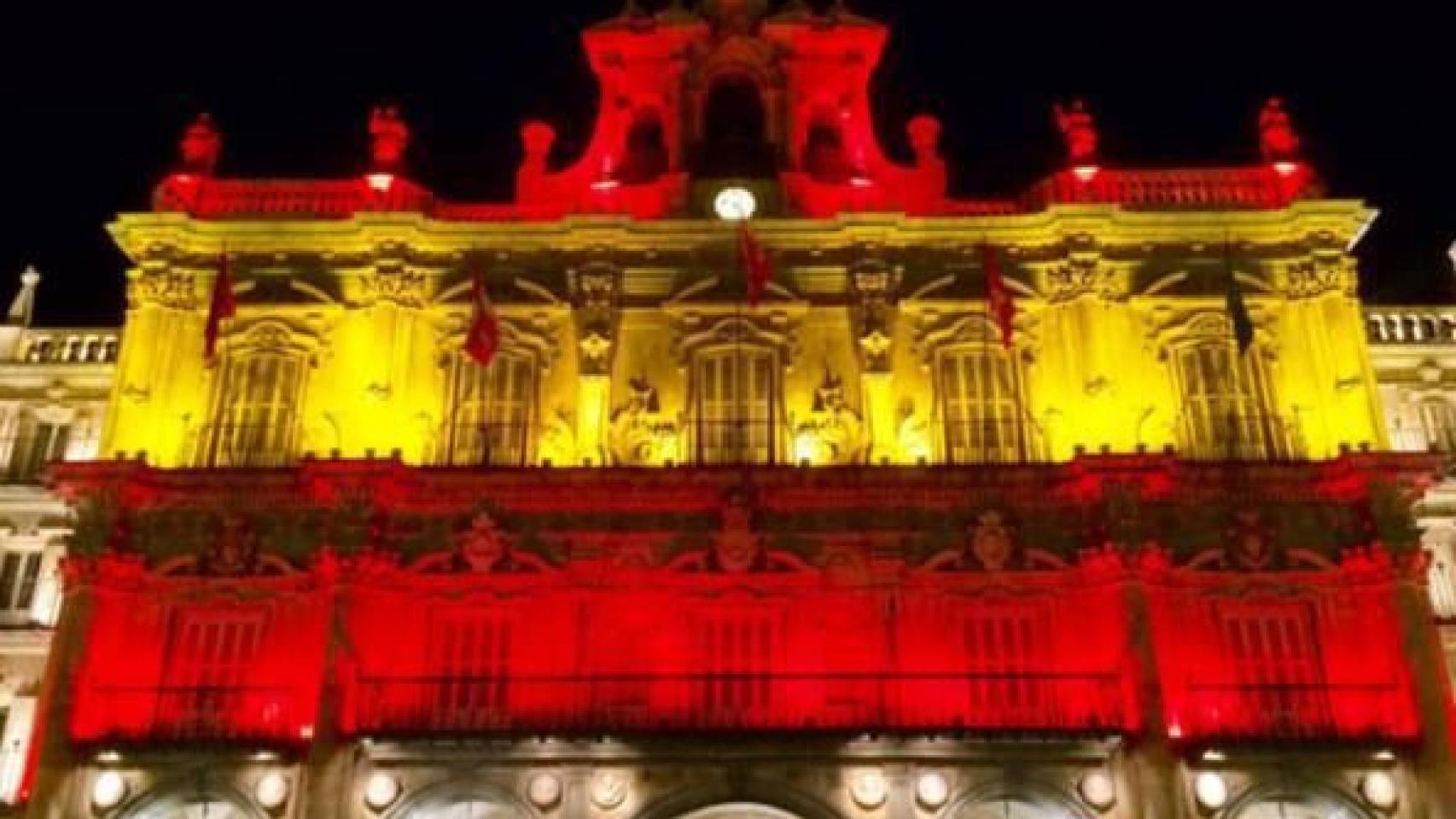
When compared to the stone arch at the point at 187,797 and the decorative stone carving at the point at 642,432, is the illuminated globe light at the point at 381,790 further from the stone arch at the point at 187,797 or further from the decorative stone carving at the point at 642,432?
the decorative stone carving at the point at 642,432

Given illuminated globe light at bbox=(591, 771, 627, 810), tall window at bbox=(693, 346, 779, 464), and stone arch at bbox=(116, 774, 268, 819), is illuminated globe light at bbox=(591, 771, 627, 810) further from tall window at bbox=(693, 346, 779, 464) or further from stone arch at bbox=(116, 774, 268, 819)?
tall window at bbox=(693, 346, 779, 464)

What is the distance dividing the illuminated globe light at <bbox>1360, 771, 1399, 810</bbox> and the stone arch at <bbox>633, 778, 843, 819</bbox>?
956 cm

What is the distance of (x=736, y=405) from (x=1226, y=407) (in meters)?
10.3

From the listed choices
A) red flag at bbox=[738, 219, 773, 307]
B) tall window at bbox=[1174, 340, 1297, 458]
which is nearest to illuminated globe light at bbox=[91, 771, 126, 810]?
red flag at bbox=[738, 219, 773, 307]

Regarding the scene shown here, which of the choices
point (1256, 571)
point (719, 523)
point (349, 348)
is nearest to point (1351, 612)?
point (1256, 571)

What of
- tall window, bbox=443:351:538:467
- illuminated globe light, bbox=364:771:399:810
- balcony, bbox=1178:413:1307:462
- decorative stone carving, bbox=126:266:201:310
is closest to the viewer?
illuminated globe light, bbox=364:771:399:810

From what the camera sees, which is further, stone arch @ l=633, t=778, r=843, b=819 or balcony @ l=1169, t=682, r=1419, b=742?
balcony @ l=1169, t=682, r=1419, b=742

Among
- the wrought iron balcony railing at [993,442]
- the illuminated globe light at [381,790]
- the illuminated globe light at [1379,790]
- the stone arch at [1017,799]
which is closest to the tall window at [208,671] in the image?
the illuminated globe light at [381,790]

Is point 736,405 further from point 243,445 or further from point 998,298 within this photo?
point 243,445

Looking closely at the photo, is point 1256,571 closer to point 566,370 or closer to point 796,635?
point 796,635

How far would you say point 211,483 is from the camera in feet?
114

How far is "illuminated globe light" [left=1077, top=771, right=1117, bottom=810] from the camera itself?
31594 mm

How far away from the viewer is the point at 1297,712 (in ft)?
106

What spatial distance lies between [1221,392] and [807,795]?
1254 cm
